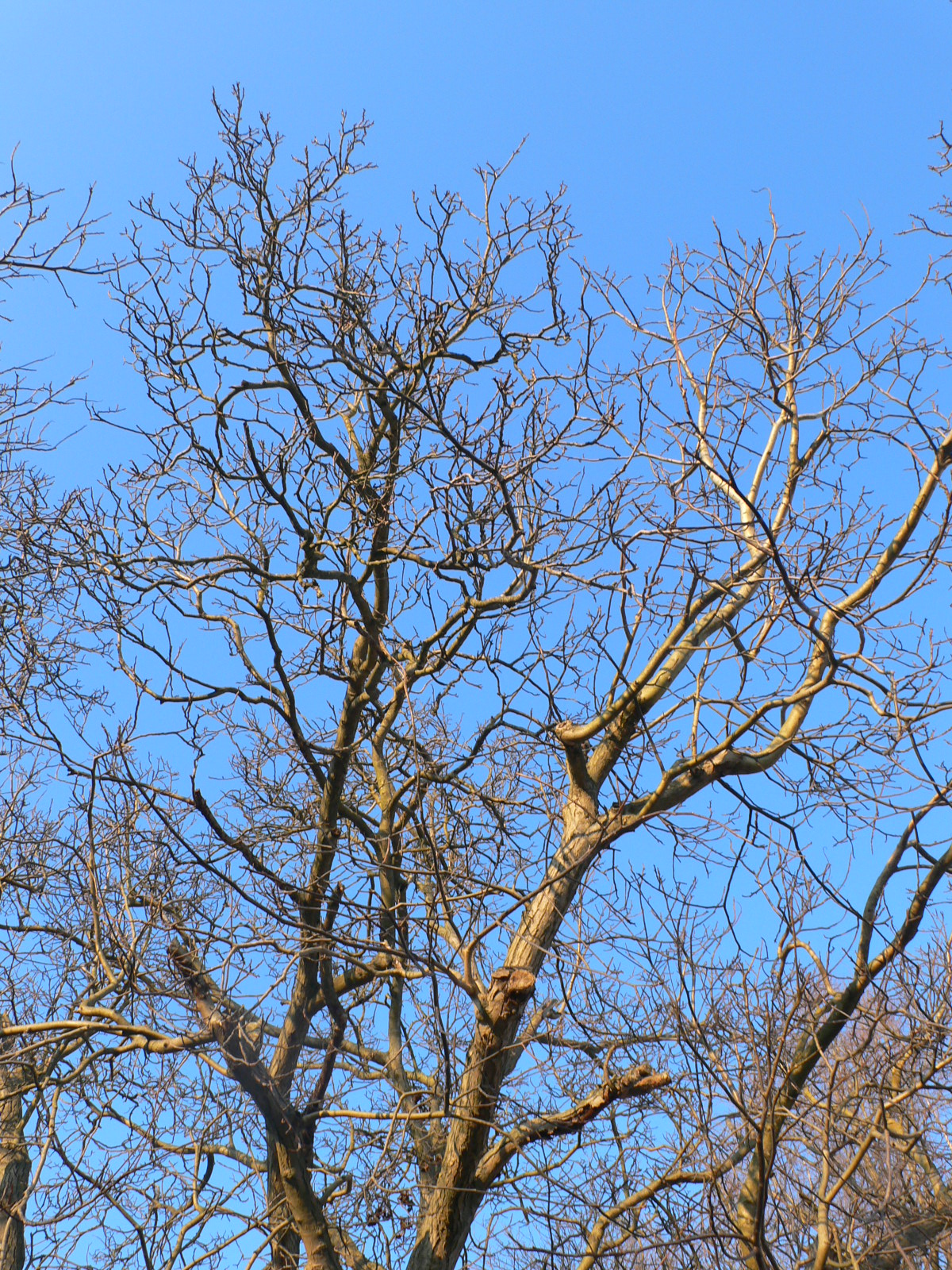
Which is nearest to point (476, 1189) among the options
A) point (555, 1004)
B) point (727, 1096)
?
point (555, 1004)

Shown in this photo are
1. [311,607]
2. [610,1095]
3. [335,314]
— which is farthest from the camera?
[311,607]

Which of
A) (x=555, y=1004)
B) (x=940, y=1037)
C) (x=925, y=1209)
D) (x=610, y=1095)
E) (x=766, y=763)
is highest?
(x=766, y=763)

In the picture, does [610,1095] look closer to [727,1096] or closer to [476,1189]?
[476,1189]

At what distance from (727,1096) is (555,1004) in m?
2.44

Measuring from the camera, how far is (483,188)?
5.73m

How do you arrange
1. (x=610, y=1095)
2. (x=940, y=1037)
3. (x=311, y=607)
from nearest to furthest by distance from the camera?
(x=940, y=1037) → (x=610, y=1095) → (x=311, y=607)

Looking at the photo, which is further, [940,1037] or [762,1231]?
[940,1037]

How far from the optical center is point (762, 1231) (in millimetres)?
3643

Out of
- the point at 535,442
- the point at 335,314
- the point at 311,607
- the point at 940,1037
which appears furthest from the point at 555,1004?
the point at 335,314

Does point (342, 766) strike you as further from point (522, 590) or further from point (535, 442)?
point (535, 442)

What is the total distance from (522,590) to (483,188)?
2358mm

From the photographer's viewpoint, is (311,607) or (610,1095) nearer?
(610,1095)

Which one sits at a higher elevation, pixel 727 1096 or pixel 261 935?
pixel 261 935

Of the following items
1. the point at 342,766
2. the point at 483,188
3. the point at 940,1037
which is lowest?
the point at 940,1037
